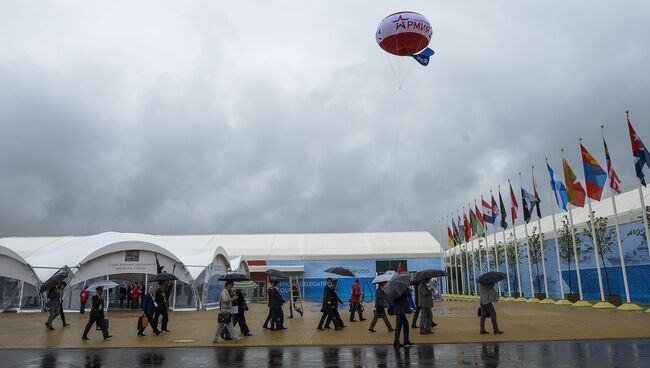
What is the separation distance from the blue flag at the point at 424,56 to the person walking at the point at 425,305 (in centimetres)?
985

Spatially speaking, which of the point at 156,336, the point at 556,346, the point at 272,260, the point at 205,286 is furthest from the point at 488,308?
the point at 272,260

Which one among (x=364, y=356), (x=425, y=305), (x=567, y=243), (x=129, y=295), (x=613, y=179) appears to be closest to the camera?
(x=364, y=356)

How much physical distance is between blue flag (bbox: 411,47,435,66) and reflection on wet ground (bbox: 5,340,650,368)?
39.7ft

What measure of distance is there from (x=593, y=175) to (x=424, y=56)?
1135cm

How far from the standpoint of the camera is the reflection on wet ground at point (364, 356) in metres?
9.77

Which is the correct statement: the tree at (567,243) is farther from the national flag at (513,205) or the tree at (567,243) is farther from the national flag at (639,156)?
the national flag at (639,156)

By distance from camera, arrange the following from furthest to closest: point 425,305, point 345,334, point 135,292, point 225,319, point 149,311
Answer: point 135,292
point 149,311
point 345,334
point 425,305
point 225,319

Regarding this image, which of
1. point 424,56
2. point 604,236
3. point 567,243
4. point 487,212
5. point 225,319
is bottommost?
point 225,319

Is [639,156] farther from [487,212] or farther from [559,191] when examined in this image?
[487,212]

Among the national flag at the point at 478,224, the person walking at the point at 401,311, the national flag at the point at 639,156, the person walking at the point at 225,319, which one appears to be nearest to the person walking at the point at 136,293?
the person walking at the point at 225,319

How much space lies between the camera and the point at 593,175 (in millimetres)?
24859

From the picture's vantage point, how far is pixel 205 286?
31.0 m

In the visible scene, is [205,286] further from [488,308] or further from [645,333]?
[645,333]

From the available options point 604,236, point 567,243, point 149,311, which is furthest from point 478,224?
point 149,311
